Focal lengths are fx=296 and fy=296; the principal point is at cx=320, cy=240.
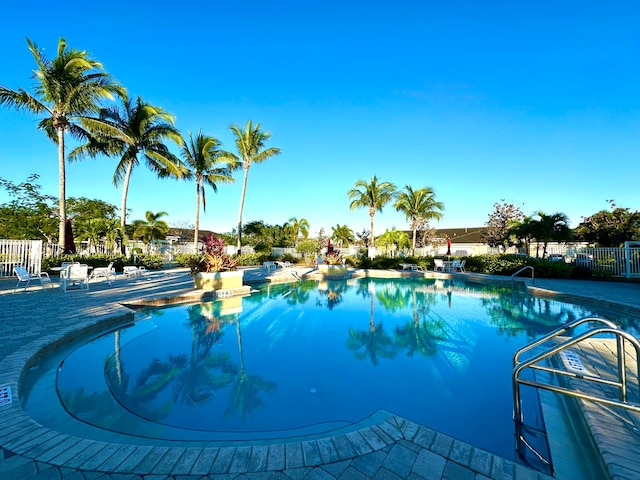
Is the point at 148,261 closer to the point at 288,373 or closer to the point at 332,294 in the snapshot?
the point at 332,294

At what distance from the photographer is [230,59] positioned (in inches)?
589

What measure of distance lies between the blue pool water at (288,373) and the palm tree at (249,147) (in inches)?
674

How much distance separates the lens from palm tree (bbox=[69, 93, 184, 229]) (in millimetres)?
18703

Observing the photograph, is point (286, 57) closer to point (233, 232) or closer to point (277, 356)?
point (277, 356)

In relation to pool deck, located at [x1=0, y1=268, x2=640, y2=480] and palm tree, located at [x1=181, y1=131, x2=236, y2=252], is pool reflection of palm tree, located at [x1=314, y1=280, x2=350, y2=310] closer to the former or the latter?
pool deck, located at [x1=0, y1=268, x2=640, y2=480]

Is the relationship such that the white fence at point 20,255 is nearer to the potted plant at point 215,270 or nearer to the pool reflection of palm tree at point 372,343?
the potted plant at point 215,270

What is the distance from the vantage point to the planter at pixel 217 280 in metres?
10.4

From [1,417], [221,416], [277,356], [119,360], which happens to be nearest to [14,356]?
Result: [119,360]

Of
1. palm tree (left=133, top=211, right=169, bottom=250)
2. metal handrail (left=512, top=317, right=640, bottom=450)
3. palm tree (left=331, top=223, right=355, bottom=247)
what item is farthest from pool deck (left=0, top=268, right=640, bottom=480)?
palm tree (left=331, top=223, right=355, bottom=247)

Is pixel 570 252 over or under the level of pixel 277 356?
over

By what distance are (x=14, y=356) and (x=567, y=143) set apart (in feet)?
78.6

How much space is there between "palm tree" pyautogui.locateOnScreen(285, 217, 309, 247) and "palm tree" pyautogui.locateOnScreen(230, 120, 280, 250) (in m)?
12.1

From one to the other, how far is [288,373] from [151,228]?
32886 millimetres

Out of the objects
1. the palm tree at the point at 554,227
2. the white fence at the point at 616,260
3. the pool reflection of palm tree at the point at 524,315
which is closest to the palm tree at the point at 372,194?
the palm tree at the point at 554,227
